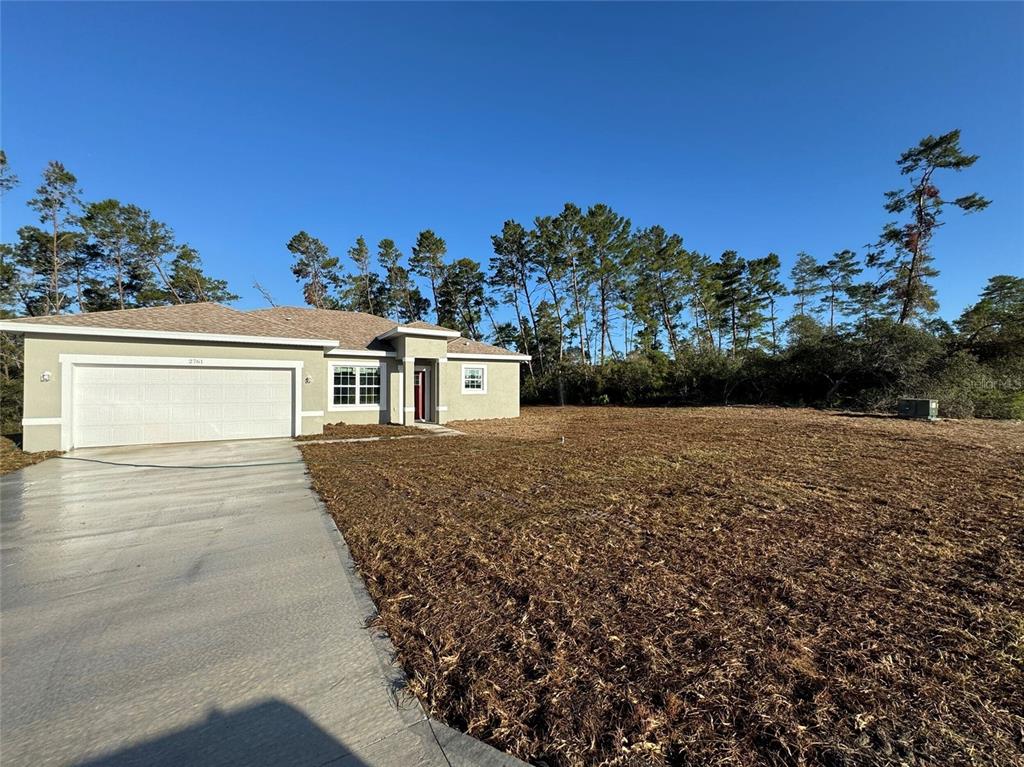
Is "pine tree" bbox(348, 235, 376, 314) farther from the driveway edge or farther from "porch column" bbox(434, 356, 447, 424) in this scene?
the driveway edge

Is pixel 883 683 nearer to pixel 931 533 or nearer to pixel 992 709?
pixel 992 709

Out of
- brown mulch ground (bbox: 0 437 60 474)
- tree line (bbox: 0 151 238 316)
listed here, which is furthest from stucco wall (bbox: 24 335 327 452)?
tree line (bbox: 0 151 238 316)

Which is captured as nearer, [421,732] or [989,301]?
[421,732]

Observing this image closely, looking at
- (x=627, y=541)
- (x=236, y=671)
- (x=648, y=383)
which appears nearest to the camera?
(x=236, y=671)

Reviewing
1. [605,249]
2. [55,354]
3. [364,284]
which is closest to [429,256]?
[364,284]

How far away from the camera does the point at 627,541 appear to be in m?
3.89

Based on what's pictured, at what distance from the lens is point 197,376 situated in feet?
33.4

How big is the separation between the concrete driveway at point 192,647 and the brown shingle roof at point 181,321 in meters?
6.15

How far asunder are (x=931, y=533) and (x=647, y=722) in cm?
410

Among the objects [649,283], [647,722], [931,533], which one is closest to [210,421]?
[647,722]

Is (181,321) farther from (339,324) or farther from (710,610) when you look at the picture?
(710,610)

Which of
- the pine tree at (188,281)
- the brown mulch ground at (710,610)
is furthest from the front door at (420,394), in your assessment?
the pine tree at (188,281)

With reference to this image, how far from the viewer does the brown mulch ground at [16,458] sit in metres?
7.43

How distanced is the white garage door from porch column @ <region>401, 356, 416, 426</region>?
378 centimetres
